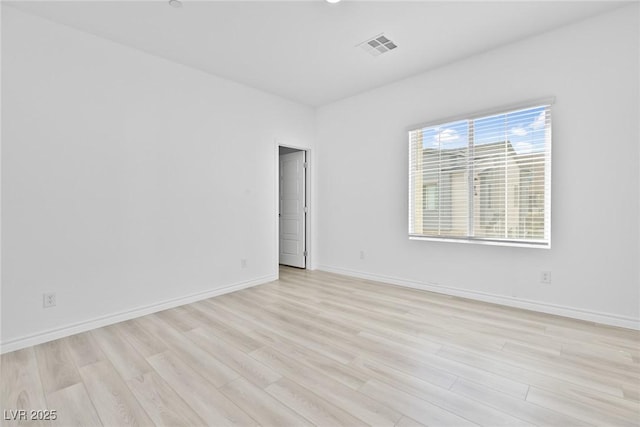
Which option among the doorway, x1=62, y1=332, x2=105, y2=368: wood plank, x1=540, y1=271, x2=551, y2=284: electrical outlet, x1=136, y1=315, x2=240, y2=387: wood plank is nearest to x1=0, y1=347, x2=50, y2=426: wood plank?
x1=62, y1=332, x2=105, y2=368: wood plank

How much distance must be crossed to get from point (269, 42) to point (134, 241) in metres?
2.52

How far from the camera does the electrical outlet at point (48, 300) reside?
2641 mm

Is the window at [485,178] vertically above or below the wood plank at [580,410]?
above

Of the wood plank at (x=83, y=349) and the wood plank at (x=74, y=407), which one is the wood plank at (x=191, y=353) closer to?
the wood plank at (x=83, y=349)

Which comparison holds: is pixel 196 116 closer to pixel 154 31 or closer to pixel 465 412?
pixel 154 31

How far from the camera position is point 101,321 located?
115 inches

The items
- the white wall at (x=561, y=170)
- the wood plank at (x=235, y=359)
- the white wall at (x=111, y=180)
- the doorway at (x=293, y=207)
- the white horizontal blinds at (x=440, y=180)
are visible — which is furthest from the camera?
the doorway at (x=293, y=207)

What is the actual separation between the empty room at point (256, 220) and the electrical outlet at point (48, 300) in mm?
17

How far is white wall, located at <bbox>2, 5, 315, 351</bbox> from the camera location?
8.35 feet

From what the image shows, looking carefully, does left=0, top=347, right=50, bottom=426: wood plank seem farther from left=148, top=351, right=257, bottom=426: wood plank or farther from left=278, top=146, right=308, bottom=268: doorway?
left=278, top=146, right=308, bottom=268: doorway

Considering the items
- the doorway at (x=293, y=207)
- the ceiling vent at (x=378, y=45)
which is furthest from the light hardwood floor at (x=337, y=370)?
the ceiling vent at (x=378, y=45)

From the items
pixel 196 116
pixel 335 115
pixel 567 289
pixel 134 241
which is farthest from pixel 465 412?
pixel 335 115

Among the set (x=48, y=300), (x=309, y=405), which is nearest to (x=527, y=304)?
(x=309, y=405)

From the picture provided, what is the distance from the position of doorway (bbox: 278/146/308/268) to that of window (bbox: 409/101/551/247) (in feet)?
6.49
